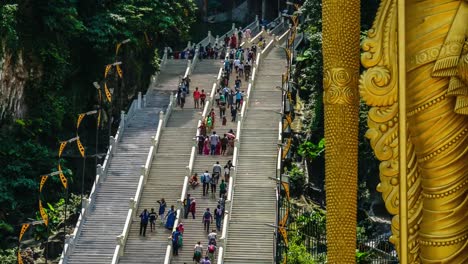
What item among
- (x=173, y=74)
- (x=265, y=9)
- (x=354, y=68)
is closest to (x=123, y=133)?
(x=173, y=74)

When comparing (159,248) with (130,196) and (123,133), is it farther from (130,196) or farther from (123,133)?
(123,133)

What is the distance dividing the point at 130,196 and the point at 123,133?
4353 mm

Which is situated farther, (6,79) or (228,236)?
(6,79)

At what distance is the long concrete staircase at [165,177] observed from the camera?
1257 inches

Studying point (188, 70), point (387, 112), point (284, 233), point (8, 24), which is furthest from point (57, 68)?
point (387, 112)

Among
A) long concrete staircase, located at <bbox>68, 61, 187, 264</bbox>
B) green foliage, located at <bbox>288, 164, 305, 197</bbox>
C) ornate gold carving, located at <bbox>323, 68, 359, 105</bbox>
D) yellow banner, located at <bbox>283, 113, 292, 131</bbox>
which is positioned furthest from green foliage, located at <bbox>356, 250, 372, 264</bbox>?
ornate gold carving, located at <bbox>323, 68, 359, 105</bbox>

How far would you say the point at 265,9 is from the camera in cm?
5853

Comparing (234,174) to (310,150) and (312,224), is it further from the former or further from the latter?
(310,150)

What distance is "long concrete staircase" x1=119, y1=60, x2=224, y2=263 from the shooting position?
3194 centimetres

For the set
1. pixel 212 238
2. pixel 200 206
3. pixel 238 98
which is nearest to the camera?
pixel 212 238

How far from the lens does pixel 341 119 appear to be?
11656mm

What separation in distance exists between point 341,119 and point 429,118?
83cm

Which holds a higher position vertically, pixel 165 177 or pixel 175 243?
pixel 165 177

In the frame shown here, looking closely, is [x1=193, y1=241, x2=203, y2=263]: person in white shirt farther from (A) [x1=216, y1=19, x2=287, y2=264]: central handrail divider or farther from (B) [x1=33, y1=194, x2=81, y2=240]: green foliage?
(B) [x1=33, y1=194, x2=81, y2=240]: green foliage
